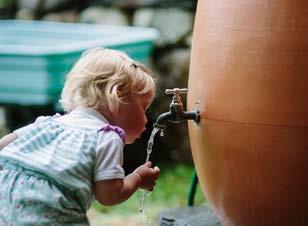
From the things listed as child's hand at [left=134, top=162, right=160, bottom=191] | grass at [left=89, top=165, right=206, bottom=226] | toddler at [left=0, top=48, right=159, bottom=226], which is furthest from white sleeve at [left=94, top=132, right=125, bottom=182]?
grass at [left=89, top=165, right=206, bottom=226]

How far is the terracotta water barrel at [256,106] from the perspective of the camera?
189 cm

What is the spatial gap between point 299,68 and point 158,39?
234 centimetres

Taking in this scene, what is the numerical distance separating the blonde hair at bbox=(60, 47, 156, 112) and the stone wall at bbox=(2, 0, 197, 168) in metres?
2.09

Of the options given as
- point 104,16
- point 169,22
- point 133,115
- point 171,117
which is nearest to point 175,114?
point 171,117

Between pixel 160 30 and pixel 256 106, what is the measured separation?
7.65ft

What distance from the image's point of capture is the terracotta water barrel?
189 cm

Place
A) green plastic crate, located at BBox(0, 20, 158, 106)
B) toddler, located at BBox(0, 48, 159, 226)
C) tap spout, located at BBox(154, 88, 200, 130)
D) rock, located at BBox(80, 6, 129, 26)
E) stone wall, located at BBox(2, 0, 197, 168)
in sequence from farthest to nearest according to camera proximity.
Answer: rock, located at BBox(80, 6, 129, 26)
stone wall, located at BBox(2, 0, 197, 168)
green plastic crate, located at BBox(0, 20, 158, 106)
tap spout, located at BBox(154, 88, 200, 130)
toddler, located at BBox(0, 48, 159, 226)

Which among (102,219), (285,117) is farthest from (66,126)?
(102,219)

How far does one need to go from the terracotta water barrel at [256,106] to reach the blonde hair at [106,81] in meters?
0.23

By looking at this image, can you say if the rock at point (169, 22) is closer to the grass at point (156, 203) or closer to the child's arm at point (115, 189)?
the grass at point (156, 203)

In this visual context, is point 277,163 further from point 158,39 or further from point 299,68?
point 158,39

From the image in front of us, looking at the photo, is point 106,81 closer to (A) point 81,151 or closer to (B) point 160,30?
(A) point 81,151

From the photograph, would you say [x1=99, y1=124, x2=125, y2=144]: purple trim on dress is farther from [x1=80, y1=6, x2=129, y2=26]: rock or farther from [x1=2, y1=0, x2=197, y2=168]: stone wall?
[x1=80, y1=6, x2=129, y2=26]: rock

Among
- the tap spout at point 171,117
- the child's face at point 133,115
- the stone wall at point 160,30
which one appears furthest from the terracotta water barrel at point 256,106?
the stone wall at point 160,30
